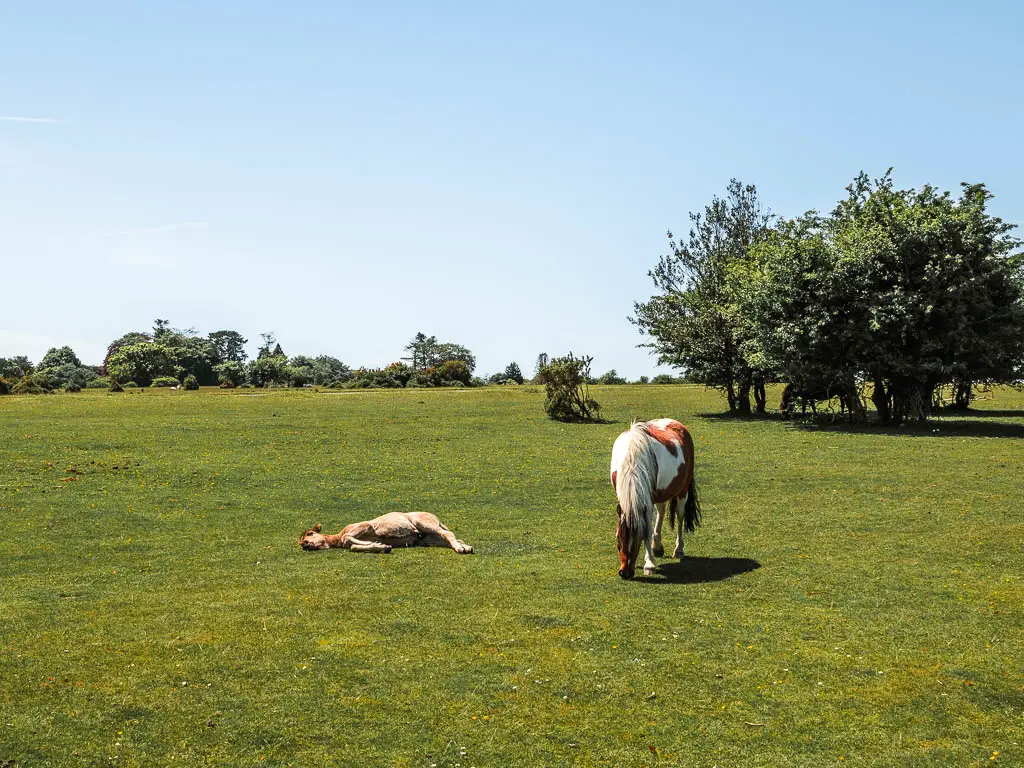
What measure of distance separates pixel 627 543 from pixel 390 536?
Answer: 520cm

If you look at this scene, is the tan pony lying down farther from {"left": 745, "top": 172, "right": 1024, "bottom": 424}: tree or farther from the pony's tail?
{"left": 745, "top": 172, "right": 1024, "bottom": 424}: tree

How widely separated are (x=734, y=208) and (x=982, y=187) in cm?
1610

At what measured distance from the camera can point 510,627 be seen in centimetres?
1149

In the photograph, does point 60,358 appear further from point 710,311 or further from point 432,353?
point 710,311

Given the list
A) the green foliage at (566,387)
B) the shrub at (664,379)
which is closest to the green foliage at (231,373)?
the shrub at (664,379)

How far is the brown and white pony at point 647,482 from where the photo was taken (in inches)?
537

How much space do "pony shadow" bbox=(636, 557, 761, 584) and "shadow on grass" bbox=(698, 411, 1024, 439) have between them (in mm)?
28088

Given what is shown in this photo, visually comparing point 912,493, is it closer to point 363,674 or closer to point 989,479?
point 989,479

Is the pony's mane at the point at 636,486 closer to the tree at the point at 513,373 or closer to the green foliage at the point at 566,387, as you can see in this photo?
the green foliage at the point at 566,387

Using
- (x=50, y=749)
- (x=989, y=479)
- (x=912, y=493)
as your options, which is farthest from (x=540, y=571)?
(x=989, y=479)

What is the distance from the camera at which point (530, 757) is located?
774 centimetres

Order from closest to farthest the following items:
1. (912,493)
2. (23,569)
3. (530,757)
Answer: (530,757) → (23,569) → (912,493)

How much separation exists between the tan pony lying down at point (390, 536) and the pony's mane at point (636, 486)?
4.25 m

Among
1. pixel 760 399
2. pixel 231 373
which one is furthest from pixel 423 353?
pixel 760 399
